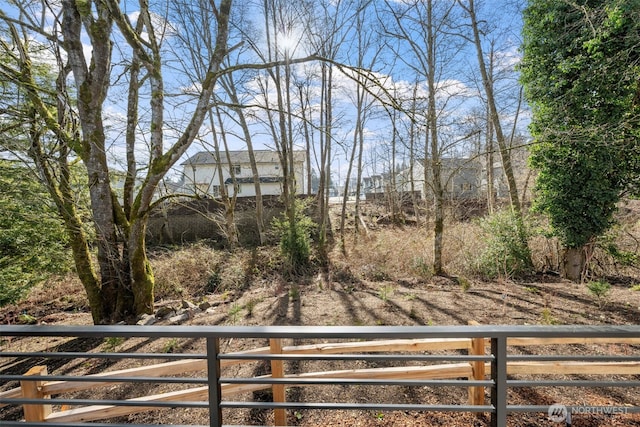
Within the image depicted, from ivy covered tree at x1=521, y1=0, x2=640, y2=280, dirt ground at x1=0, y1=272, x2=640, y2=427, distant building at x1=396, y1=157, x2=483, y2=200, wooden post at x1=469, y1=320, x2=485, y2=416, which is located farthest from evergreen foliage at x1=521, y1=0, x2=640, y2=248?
wooden post at x1=469, y1=320, x2=485, y2=416

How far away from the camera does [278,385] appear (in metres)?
1.89

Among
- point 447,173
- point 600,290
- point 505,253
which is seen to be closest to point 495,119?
point 447,173

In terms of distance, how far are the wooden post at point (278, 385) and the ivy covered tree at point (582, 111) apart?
539 centimetres

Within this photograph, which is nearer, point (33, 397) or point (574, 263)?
point (33, 397)

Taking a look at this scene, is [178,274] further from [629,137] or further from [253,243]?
[629,137]

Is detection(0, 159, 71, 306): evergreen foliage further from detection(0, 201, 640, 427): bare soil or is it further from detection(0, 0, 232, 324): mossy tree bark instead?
detection(0, 201, 640, 427): bare soil

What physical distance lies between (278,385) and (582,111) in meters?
7.06

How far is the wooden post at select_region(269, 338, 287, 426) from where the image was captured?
1.76 m

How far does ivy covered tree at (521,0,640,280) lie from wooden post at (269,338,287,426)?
539 cm

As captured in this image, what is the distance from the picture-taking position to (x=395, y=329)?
1.16 meters

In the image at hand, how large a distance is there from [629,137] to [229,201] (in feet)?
32.7

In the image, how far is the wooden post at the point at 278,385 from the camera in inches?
69.3

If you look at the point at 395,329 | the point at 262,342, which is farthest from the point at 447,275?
the point at 395,329

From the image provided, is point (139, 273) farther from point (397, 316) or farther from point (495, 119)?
point (495, 119)
